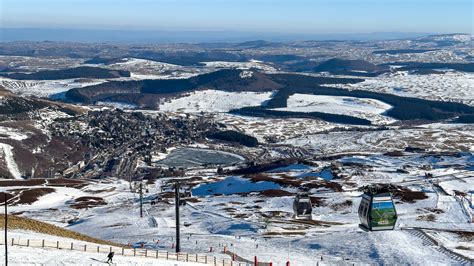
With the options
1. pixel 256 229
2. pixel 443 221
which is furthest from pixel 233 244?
pixel 443 221

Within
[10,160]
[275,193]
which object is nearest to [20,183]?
[10,160]

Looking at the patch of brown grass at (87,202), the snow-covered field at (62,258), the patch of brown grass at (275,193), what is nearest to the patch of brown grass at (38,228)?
the snow-covered field at (62,258)

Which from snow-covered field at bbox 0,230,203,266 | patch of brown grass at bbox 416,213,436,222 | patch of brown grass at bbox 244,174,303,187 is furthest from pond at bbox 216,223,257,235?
patch of brown grass at bbox 244,174,303,187

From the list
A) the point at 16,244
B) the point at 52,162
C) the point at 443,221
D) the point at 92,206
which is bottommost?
the point at 52,162

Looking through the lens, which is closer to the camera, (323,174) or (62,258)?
(62,258)

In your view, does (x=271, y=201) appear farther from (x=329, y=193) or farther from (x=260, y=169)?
(x=260, y=169)

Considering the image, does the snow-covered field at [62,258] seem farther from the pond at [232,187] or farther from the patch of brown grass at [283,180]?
the patch of brown grass at [283,180]

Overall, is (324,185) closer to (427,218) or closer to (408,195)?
(408,195)

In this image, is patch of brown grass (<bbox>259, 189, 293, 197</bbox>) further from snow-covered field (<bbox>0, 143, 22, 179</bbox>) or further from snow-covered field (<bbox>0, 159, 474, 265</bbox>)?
snow-covered field (<bbox>0, 143, 22, 179</bbox>)

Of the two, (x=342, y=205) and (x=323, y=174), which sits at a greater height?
(x=342, y=205)
